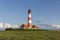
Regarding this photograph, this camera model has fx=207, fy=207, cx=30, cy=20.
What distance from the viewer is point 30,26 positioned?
236 ft

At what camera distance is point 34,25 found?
7600cm

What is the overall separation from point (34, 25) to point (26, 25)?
3.71 meters

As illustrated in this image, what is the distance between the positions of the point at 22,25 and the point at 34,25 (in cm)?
443

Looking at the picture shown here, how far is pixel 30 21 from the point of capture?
71.6m

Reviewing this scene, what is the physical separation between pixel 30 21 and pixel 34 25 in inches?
191

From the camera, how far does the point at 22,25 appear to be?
247 feet

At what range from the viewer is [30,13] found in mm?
75250

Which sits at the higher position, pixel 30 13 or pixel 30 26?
pixel 30 13

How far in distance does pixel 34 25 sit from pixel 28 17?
15.2 ft

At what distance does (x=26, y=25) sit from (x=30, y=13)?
4810mm

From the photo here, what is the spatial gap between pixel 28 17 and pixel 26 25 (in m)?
2.98

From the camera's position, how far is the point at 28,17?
240ft
